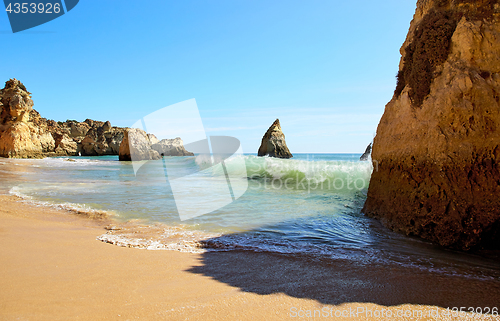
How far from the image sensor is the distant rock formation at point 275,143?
131 ft

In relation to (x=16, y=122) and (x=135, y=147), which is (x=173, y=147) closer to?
(x=135, y=147)

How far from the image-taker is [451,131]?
162 inches

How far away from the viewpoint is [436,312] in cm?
228

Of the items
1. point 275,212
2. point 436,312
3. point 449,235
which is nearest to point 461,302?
point 436,312

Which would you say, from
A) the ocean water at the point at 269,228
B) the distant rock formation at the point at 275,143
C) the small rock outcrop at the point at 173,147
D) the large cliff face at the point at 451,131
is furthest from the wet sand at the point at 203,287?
the small rock outcrop at the point at 173,147

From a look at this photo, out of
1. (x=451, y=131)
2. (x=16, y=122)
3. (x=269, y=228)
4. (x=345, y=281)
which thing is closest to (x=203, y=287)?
(x=345, y=281)

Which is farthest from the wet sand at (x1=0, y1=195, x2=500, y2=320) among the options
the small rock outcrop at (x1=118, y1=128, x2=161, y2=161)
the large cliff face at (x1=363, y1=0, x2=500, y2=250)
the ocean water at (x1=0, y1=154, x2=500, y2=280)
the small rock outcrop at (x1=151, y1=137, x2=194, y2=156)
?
the small rock outcrop at (x1=151, y1=137, x2=194, y2=156)

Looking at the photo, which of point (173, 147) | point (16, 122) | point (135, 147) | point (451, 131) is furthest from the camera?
point (173, 147)

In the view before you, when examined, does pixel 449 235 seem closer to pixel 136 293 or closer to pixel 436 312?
pixel 436 312

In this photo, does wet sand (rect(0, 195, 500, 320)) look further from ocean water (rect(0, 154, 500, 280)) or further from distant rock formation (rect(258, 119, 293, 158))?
distant rock formation (rect(258, 119, 293, 158))

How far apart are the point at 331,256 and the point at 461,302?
4.85 ft

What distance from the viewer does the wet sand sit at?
2.19 metres

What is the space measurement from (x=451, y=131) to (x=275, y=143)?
36.2 meters

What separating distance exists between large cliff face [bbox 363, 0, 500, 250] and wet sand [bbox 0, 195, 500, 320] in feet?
4.22
